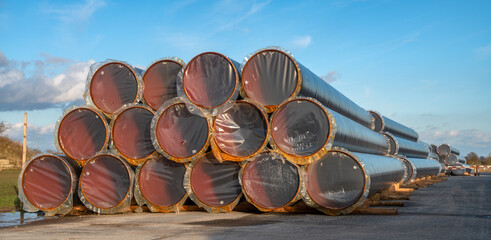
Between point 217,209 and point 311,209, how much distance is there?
2084 mm

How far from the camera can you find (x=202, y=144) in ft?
34.3

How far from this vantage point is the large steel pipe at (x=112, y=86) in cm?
1187

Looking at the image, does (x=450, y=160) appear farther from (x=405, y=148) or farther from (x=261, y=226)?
(x=261, y=226)

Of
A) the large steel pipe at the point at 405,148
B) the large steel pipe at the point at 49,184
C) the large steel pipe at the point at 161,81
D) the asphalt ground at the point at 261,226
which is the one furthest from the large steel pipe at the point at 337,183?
the large steel pipe at the point at 405,148

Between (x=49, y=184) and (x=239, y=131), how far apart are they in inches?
184

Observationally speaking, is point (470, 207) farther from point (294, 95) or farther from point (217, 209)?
point (217, 209)

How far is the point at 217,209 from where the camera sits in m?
Result: 10.8

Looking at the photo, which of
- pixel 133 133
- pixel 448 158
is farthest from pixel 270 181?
pixel 448 158

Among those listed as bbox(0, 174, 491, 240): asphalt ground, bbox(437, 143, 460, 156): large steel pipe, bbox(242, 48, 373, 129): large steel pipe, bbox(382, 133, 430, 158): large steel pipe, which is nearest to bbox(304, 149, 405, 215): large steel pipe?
bbox(0, 174, 491, 240): asphalt ground

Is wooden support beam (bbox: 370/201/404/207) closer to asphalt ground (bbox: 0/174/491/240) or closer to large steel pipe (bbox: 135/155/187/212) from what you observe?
asphalt ground (bbox: 0/174/491/240)

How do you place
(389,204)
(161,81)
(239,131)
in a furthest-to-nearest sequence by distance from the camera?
(389,204) < (161,81) < (239,131)

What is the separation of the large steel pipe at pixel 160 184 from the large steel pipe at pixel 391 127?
12.8 metres

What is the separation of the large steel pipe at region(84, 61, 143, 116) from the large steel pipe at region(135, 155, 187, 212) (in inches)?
68.5

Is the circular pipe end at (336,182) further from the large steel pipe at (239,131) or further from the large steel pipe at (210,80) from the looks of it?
the large steel pipe at (210,80)
